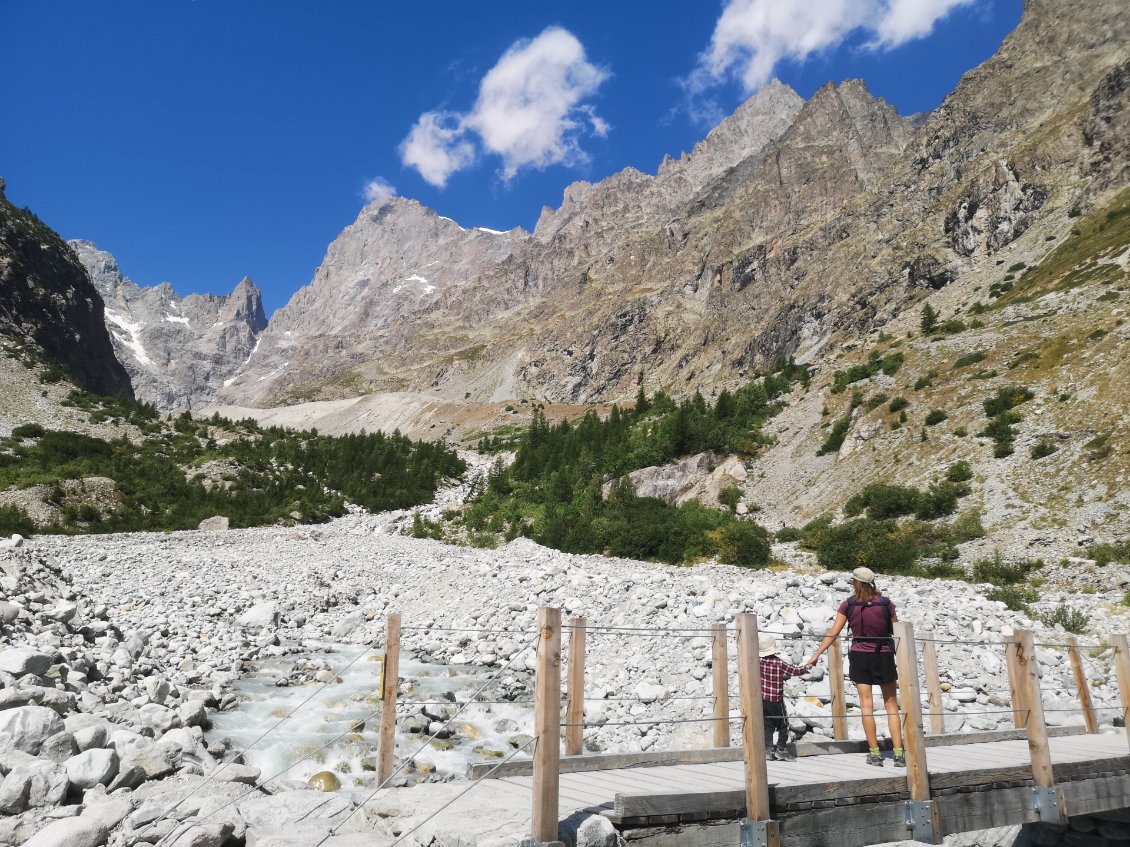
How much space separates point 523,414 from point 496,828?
11120cm

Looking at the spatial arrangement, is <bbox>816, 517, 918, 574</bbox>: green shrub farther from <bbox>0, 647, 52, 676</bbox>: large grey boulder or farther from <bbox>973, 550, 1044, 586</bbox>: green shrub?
<bbox>0, 647, 52, 676</bbox>: large grey boulder

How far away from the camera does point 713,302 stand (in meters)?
143

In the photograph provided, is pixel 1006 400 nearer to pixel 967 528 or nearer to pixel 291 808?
pixel 967 528

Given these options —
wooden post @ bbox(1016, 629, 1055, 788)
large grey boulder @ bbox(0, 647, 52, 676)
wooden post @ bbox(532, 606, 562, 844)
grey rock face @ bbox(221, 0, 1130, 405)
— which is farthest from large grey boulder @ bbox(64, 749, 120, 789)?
grey rock face @ bbox(221, 0, 1130, 405)

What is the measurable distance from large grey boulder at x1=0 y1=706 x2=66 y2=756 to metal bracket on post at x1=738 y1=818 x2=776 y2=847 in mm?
7315

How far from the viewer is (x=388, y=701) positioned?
761 cm

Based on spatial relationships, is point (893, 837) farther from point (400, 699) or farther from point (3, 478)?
point (3, 478)

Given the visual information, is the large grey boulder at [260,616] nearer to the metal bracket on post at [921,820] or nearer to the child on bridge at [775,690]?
the child on bridge at [775,690]

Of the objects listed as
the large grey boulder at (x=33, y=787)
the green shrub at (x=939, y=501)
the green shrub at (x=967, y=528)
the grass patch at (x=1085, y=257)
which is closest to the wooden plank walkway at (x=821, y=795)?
the large grey boulder at (x=33, y=787)

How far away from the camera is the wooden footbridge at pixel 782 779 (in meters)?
5.32

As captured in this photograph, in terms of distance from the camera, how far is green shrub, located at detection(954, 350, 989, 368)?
38.3m

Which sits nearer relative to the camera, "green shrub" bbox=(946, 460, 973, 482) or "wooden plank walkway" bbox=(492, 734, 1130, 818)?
"wooden plank walkway" bbox=(492, 734, 1130, 818)

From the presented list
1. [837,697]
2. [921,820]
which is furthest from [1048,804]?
[837,697]

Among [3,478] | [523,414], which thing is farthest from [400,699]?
[523,414]
